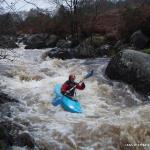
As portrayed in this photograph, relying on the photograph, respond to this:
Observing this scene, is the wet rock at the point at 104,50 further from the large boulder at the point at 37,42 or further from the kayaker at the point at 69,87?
the kayaker at the point at 69,87

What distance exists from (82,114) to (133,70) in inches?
141

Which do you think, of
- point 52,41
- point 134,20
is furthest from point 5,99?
point 52,41

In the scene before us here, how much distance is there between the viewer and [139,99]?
10.7 metres

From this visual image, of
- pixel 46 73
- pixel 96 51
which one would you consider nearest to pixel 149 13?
pixel 96 51

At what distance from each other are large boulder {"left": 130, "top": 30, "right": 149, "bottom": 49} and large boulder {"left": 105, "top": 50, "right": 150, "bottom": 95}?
560 cm

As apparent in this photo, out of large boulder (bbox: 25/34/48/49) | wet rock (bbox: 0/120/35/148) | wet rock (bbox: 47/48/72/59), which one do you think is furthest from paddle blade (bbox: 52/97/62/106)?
large boulder (bbox: 25/34/48/49)

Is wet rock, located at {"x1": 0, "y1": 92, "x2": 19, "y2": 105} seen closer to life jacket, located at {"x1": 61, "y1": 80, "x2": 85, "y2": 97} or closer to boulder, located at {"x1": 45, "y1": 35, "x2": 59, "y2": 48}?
life jacket, located at {"x1": 61, "y1": 80, "x2": 85, "y2": 97}

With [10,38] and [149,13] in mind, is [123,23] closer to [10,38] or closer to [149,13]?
[149,13]

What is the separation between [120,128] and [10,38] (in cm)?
307

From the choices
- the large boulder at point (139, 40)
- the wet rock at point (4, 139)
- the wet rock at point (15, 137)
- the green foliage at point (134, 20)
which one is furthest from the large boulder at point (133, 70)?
the green foliage at point (134, 20)

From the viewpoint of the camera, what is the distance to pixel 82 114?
9070 millimetres

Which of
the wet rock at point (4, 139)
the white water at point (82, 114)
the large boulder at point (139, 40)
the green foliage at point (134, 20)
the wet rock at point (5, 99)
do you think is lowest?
the white water at point (82, 114)

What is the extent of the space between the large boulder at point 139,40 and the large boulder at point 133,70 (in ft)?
18.4

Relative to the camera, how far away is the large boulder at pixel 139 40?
59.3ft
